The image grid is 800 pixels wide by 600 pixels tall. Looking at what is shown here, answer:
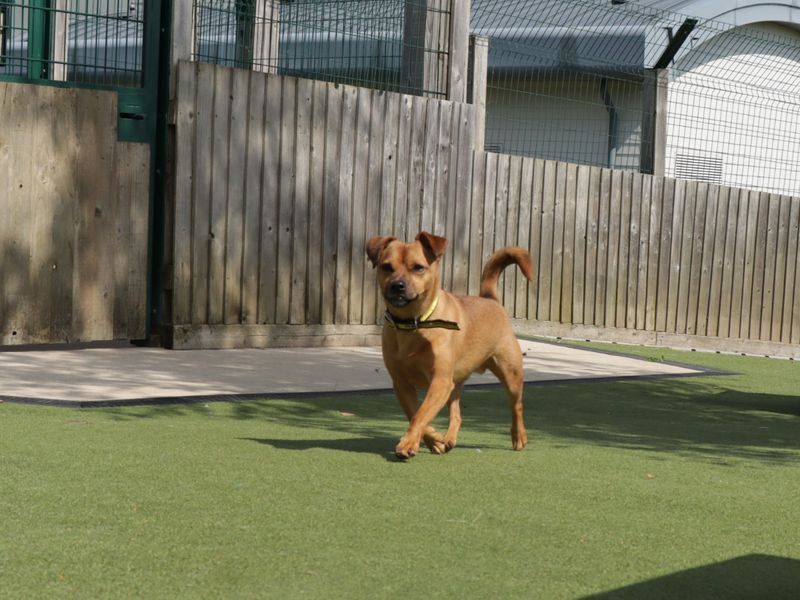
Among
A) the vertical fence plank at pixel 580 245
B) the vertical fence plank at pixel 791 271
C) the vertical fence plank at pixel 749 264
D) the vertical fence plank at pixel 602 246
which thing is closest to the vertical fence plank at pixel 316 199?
the vertical fence plank at pixel 580 245

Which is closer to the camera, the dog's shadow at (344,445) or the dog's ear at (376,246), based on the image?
the dog's shadow at (344,445)

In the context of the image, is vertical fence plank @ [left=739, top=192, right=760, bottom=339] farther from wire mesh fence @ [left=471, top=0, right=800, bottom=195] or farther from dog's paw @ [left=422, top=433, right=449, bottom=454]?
dog's paw @ [left=422, top=433, right=449, bottom=454]

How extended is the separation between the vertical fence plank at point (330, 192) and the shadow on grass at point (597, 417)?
7.88ft

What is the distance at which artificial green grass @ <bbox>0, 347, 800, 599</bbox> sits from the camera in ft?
10.9

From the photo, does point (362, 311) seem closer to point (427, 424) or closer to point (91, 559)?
point (427, 424)

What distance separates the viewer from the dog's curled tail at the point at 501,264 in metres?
6.13

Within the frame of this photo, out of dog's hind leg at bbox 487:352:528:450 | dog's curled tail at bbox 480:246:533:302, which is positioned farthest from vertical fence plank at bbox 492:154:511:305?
dog's hind leg at bbox 487:352:528:450

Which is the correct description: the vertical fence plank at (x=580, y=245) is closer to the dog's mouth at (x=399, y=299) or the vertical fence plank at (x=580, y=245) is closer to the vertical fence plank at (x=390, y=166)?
the vertical fence plank at (x=390, y=166)

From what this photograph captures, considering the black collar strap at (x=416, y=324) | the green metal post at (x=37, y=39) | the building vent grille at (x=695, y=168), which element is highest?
the green metal post at (x=37, y=39)

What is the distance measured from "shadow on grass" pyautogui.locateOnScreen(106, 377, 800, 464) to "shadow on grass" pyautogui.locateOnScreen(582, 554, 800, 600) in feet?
6.88

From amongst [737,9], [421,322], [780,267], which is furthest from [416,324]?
[737,9]

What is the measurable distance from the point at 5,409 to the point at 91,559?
320 cm

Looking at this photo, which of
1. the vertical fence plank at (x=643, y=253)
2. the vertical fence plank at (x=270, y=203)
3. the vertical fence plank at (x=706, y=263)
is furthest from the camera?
the vertical fence plank at (x=706, y=263)

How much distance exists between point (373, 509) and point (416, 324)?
135cm
